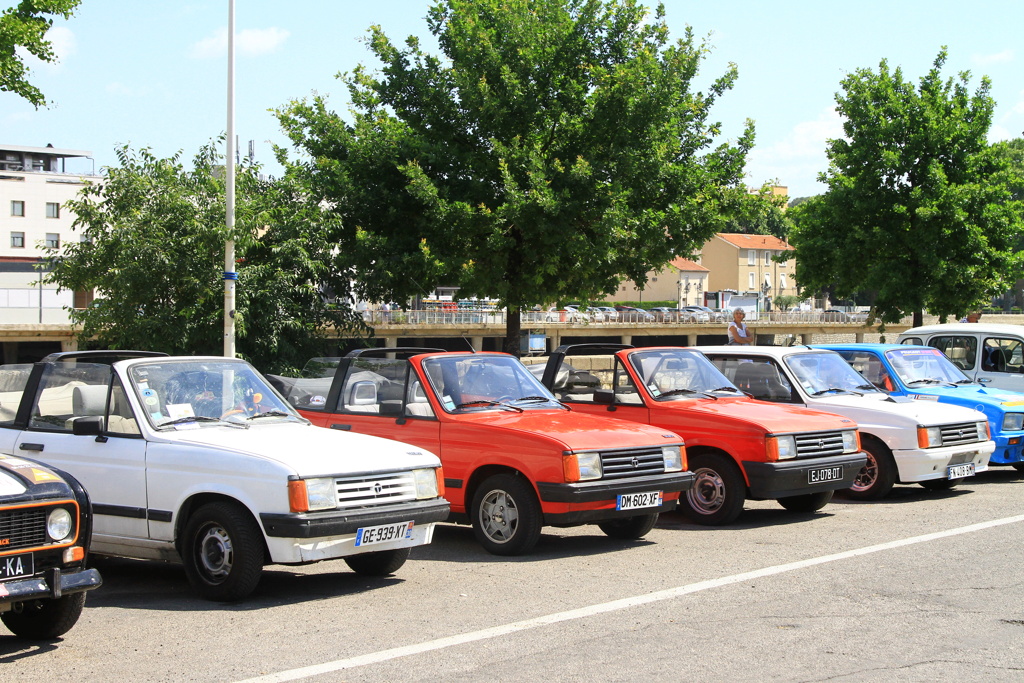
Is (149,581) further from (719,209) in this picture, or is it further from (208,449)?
(719,209)

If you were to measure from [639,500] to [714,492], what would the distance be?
1965 millimetres

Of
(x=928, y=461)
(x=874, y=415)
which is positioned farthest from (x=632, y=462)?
(x=928, y=461)

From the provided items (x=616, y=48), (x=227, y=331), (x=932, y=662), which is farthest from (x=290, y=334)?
(x=932, y=662)

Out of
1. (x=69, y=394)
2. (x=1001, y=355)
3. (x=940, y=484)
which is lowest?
(x=940, y=484)

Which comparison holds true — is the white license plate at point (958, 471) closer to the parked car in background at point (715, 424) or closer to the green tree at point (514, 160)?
the parked car in background at point (715, 424)

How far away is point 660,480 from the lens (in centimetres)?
920

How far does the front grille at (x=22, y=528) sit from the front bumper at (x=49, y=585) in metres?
0.17

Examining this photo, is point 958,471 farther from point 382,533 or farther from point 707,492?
point 382,533

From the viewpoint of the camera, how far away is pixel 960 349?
17078mm

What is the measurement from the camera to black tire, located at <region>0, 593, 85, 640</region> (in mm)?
5984

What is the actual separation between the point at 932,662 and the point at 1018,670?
41 centimetres

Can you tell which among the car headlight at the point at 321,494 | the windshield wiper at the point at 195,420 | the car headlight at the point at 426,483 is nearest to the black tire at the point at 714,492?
the car headlight at the point at 426,483

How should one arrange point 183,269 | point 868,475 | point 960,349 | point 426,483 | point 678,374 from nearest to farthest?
point 426,483
point 678,374
point 868,475
point 960,349
point 183,269

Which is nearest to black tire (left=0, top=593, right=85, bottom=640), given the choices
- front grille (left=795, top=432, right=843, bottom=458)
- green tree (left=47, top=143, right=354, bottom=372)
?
front grille (left=795, top=432, right=843, bottom=458)
